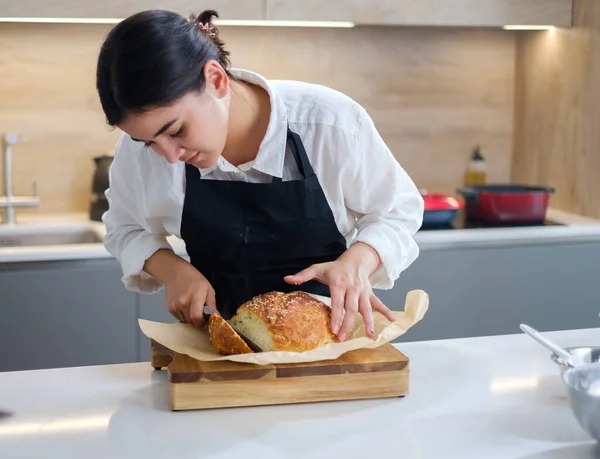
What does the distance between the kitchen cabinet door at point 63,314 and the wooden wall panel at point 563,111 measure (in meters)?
1.65

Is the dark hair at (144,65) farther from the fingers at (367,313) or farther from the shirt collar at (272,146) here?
the fingers at (367,313)

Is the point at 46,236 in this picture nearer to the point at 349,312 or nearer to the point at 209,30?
the point at 209,30

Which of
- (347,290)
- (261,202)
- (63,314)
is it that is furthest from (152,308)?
(347,290)

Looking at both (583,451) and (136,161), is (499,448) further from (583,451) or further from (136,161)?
(136,161)

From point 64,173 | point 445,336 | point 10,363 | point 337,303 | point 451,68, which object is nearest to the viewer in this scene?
point 337,303

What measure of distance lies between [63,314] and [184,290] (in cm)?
117

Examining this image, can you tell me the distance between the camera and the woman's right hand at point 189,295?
1.44m

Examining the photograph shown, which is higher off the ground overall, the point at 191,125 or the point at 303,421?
the point at 191,125

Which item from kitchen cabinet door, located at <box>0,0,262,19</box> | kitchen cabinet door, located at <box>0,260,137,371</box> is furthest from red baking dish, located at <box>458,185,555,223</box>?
kitchen cabinet door, located at <box>0,260,137,371</box>

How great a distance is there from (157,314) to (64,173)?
0.80 m

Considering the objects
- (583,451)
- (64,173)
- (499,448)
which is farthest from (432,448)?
(64,173)

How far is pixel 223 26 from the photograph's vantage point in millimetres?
3094

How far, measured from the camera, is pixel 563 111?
314cm

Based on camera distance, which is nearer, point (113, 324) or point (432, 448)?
point (432, 448)
